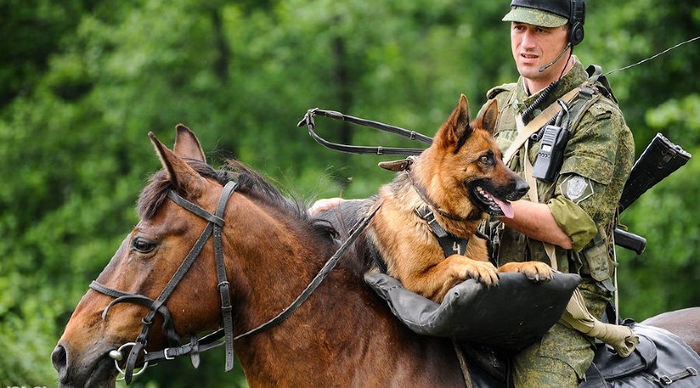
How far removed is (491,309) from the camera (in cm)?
360

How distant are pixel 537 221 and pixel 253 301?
1506 millimetres

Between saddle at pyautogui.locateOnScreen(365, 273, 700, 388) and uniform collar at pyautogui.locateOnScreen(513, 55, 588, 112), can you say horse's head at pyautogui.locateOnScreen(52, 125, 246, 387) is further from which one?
uniform collar at pyautogui.locateOnScreen(513, 55, 588, 112)

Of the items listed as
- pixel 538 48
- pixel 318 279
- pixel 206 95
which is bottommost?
pixel 206 95

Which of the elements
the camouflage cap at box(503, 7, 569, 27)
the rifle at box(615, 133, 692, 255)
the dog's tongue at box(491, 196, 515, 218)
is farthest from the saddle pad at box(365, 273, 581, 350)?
the camouflage cap at box(503, 7, 569, 27)

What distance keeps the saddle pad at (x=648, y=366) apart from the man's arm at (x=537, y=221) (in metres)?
0.80

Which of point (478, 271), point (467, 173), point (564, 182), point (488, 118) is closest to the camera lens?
point (478, 271)

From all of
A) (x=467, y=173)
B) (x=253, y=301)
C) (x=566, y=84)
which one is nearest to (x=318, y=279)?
(x=253, y=301)

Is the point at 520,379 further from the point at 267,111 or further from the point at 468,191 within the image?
the point at 267,111

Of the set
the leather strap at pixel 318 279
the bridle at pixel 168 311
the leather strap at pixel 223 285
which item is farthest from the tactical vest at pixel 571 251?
the leather strap at pixel 223 285

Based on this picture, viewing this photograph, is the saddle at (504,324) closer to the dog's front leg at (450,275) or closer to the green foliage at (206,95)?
the dog's front leg at (450,275)

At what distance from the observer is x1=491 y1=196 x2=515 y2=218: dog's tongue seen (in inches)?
151

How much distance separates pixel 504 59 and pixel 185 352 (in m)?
16.7

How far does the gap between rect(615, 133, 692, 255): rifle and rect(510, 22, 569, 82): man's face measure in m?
0.80

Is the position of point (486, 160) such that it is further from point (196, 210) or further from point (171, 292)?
point (171, 292)
